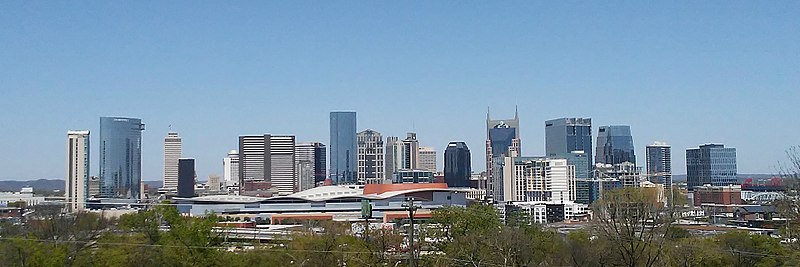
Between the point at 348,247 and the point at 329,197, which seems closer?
the point at 348,247

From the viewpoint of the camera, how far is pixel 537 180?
526 feet

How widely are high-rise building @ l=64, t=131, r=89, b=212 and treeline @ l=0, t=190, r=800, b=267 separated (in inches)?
4514

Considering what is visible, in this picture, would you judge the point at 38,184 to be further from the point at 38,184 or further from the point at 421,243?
the point at 421,243

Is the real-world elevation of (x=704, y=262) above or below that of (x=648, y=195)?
below

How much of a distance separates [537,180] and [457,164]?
34.3 metres

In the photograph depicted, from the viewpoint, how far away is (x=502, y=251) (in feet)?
83.6

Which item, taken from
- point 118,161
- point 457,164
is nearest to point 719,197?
point 457,164

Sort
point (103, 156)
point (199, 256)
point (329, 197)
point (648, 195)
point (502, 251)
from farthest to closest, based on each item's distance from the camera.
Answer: point (103, 156) → point (329, 197) → point (502, 251) → point (199, 256) → point (648, 195)

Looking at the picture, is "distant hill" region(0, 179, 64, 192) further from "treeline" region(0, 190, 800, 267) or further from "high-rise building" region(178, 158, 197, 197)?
"treeline" region(0, 190, 800, 267)

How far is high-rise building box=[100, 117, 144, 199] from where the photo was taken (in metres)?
183

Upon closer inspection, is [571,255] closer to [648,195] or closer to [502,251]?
[502,251]

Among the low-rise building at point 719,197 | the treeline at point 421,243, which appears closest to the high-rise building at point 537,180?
the low-rise building at point 719,197

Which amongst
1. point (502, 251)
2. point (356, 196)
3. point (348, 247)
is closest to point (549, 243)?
point (502, 251)

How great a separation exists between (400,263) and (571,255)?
5.74m
